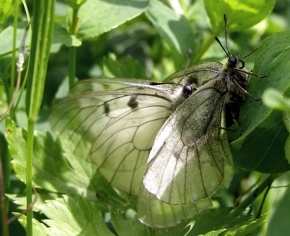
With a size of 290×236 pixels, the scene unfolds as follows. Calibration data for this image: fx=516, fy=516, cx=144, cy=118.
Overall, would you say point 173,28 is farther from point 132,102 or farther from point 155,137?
point 155,137

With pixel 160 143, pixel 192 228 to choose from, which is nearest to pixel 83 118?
pixel 160 143

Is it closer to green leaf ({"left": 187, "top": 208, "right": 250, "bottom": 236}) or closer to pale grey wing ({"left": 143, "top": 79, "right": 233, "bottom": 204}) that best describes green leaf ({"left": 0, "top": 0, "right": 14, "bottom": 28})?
pale grey wing ({"left": 143, "top": 79, "right": 233, "bottom": 204})

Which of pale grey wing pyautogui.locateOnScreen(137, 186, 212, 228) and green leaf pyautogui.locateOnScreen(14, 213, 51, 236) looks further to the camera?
pale grey wing pyautogui.locateOnScreen(137, 186, 212, 228)

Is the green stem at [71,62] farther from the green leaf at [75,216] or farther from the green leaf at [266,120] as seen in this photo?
the green leaf at [266,120]

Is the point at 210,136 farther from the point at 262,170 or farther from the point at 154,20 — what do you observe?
the point at 154,20

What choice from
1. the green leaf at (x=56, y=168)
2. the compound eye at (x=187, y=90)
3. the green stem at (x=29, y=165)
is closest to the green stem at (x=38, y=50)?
the green stem at (x=29, y=165)

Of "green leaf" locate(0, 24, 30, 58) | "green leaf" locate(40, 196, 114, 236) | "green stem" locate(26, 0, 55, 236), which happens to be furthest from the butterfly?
"green stem" locate(26, 0, 55, 236)
